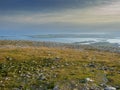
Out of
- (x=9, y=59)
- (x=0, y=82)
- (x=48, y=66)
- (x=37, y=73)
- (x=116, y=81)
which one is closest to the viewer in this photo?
(x=0, y=82)

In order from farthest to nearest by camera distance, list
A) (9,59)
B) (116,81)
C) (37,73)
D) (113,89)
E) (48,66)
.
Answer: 1. (9,59)
2. (48,66)
3. (37,73)
4. (116,81)
5. (113,89)

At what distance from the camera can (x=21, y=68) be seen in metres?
42.0

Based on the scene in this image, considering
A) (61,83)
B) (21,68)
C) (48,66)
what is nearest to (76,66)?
(48,66)

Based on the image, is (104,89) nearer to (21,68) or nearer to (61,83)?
(61,83)

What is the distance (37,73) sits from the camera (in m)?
39.4

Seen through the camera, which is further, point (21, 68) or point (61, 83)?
point (21, 68)

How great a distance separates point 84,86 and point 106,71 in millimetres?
10691

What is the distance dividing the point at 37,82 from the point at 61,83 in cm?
259

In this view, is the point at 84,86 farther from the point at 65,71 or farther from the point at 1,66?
the point at 1,66

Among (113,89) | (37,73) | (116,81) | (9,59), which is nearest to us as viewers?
(113,89)

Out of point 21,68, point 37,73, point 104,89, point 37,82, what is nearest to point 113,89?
point 104,89

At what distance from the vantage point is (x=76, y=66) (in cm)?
4716

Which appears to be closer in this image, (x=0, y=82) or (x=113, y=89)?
(x=113, y=89)

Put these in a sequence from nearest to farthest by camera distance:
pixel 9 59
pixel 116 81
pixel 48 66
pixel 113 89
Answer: pixel 113 89
pixel 116 81
pixel 48 66
pixel 9 59
